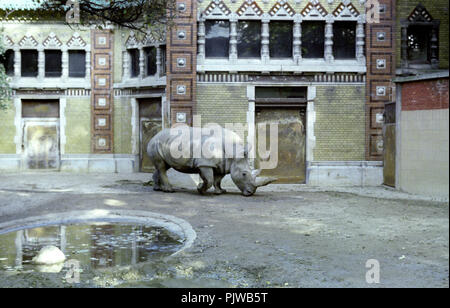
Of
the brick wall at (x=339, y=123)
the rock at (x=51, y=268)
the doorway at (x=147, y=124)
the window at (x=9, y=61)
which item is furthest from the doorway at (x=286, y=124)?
the rock at (x=51, y=268)

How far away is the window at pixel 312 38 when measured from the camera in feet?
57.3

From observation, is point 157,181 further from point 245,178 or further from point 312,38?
point 312,38

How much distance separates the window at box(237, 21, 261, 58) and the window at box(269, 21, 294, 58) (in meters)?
0.48

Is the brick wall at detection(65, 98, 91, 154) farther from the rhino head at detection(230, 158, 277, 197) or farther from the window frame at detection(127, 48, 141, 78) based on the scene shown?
the rhino head at detection(230, 158, 277, 197)

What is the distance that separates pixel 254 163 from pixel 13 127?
35.8 ft

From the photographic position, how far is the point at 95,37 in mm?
20625

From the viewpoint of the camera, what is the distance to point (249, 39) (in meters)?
17.3

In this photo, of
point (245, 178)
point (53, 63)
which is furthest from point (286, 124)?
point (53, 63)

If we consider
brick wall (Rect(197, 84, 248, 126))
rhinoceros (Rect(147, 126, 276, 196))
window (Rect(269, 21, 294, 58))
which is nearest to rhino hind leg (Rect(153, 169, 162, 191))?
rhinoceros (Rect(147, 126, 276, 196))

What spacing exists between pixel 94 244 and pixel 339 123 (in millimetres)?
11951

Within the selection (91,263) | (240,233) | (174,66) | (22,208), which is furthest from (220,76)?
(91,263)

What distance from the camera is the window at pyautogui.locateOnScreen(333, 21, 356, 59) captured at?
17547 millimetres

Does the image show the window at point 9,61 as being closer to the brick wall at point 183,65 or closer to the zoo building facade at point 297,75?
the zoo building facade at point 297,75

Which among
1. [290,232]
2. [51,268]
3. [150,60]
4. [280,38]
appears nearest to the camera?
[51,268]
